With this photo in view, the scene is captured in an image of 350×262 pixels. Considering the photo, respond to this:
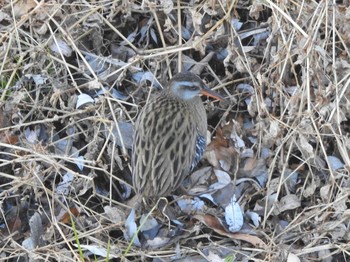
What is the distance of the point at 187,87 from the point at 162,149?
472mm

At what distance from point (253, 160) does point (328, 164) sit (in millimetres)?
482

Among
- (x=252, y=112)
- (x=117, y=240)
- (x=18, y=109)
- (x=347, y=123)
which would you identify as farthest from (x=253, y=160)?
(x=18, y=109)

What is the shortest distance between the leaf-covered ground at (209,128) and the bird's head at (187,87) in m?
0.25

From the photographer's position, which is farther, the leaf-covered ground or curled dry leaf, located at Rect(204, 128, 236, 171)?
curled dry leaf, located at Rect(204, 128, 236, 171)

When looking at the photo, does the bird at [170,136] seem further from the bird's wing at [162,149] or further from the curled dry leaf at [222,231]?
the curled dry leaf at [222,231]

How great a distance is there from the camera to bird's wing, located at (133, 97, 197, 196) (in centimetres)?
521

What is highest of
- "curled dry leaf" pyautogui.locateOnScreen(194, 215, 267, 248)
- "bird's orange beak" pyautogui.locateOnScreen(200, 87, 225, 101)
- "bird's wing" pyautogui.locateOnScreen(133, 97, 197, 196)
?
"bird's orange beak" pyautogui.locateOnScreen(200, 87, 225, 101)

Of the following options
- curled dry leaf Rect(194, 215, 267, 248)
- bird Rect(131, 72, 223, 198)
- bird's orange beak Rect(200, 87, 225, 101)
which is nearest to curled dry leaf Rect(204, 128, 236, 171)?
bird Rect(131, 72, 223, 198)

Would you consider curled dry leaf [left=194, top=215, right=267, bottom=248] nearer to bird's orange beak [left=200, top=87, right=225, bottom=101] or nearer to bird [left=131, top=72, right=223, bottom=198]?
bird [left=131, top=72, right=223, bottom=198]

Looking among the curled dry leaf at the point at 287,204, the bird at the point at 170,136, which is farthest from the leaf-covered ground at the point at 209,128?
the bird at the point at 170,136

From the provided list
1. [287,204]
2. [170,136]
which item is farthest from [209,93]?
[287,204]

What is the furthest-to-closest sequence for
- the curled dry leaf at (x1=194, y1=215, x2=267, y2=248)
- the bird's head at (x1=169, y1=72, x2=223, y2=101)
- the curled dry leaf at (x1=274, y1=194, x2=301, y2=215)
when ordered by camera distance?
the bird's head at (x1=169, y1=72, x2=223, y2=101) < the curled dry leaf at (x1=274, y1=194, x2=301, y2=215) < the curled dry leaf at (x1=194, y1=215, x2=267, y2=248)

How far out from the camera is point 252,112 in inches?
219

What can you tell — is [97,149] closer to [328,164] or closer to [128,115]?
[128,115]
